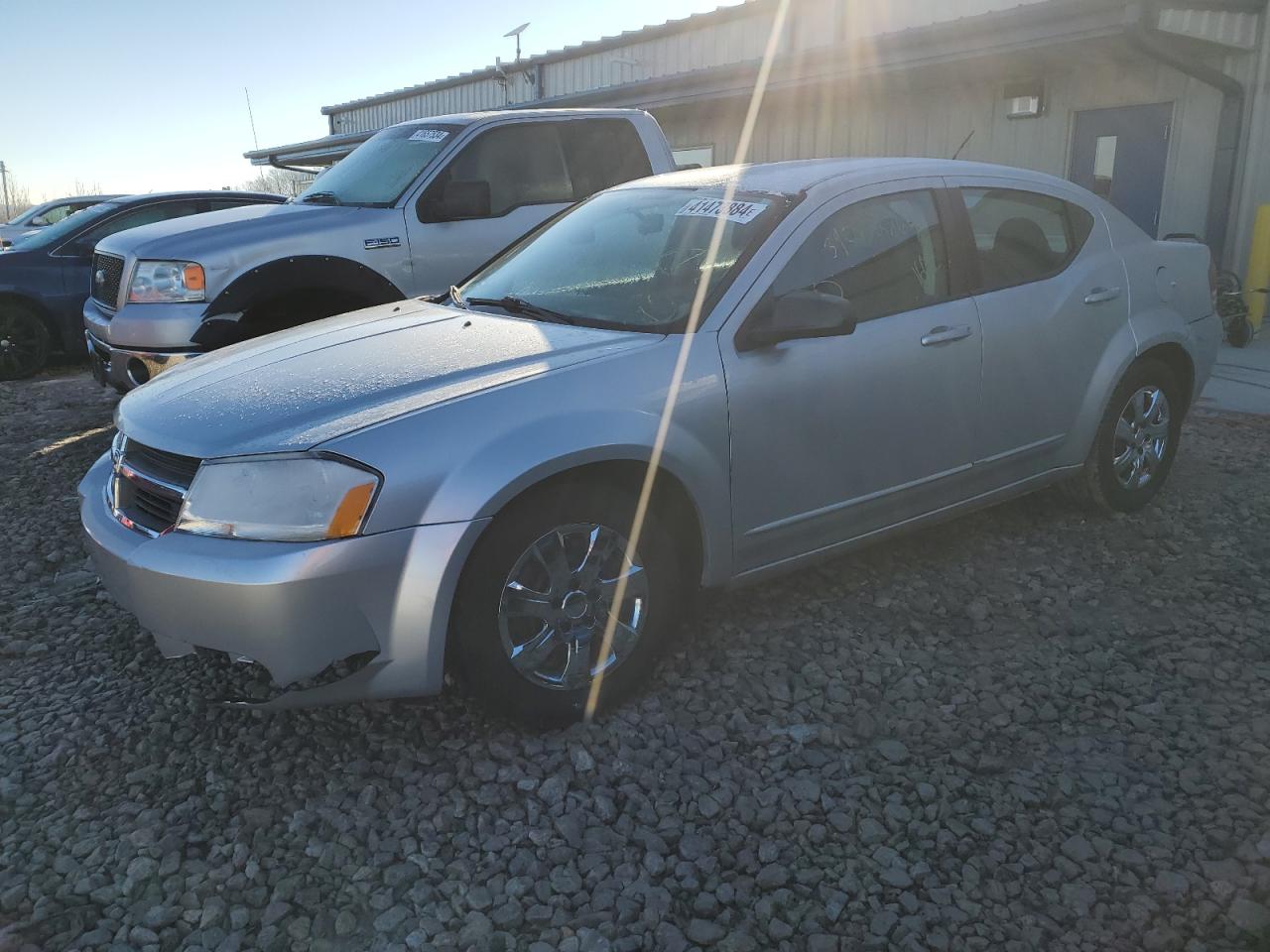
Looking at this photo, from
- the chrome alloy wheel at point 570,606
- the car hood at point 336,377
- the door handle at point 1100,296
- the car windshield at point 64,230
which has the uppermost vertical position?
the car hood at point 336,377

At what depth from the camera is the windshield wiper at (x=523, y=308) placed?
3.65m

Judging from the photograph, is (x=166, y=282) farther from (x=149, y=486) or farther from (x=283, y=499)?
(x=283, y=499)

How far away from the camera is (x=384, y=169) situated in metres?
6.70

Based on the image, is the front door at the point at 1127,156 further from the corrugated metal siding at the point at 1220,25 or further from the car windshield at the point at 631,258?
the car windshield at the point at 631,258

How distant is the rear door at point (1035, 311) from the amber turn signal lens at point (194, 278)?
4100 millimetres

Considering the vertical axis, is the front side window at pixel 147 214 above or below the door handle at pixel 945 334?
below

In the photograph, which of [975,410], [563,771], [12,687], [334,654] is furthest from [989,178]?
[12,687]

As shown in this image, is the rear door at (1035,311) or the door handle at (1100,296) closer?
the rear door at (1035,311)

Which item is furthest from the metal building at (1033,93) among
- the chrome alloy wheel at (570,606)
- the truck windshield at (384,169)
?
the chrome alloy wheel at (570,606)

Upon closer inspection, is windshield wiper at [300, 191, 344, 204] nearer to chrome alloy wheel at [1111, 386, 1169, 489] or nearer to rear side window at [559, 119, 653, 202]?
rear side window at [559, 119, 653, 202]

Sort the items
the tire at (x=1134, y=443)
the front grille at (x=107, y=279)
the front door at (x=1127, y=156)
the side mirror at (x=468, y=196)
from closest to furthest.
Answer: the tire at (x=1134, y=443) < the side mirror at (x=468, y=196) < the front grille at (x=107, y=279) < the front door at (x=1127, y=156)

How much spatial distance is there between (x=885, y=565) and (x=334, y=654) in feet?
8.34

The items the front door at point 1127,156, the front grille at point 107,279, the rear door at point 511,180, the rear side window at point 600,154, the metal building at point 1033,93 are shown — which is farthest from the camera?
the front door at point 1127,156

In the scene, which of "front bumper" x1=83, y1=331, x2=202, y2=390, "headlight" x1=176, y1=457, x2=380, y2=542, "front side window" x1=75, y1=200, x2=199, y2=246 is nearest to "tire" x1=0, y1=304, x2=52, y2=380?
"front side window" x1=75, y1=200, x2=199, y2=246
